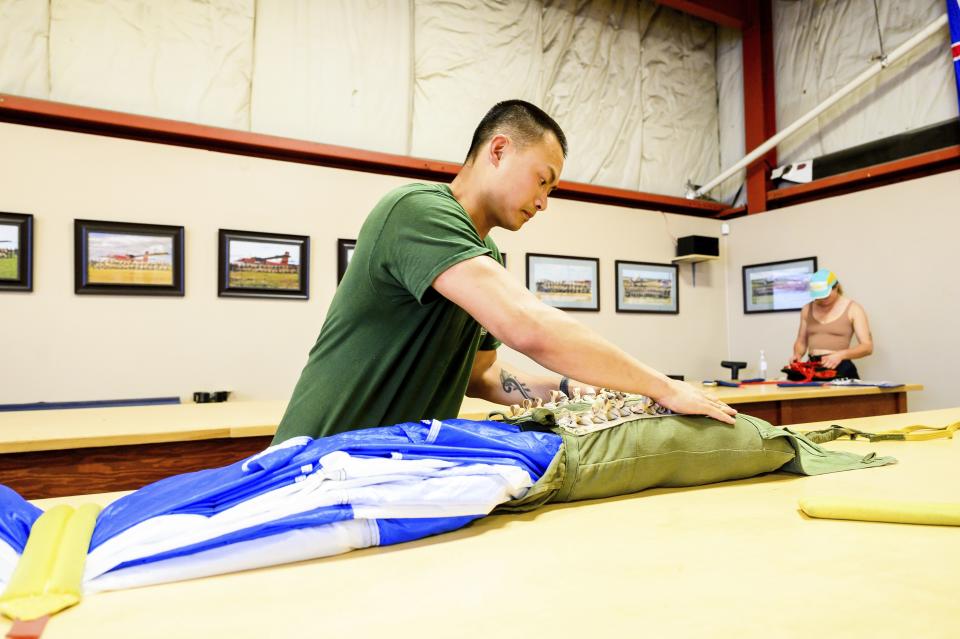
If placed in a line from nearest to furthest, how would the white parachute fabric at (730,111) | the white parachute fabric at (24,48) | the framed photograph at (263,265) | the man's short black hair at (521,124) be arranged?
the man's short black hair at (521,124) < the white parachute fabric at (24,48) < the framed photograph at (263,265) < the white parachute fabric at (730,111)

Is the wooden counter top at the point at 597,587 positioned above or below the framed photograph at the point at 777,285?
below

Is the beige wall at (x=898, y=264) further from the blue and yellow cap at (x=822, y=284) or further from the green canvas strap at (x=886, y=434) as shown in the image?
the green canvas strap at (x=886, y=434)

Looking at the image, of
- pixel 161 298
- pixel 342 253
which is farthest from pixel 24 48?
pixel 342 253

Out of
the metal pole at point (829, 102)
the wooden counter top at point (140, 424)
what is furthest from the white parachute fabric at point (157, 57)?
the metal pole at point (829, 102)

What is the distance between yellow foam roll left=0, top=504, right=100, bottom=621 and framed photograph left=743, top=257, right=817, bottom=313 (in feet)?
16.5

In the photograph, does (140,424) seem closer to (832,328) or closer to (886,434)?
(886,434)

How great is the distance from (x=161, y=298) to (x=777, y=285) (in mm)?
4519

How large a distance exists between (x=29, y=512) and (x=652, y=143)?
5.09m

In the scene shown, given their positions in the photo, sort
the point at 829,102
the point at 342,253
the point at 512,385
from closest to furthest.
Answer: the point at 512,385
the point at 342,253
the point at 829,102

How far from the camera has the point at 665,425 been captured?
3.34 feet

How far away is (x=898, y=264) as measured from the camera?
418 cm

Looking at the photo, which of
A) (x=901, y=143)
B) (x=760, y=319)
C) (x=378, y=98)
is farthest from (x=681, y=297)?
(x=378, y=98)

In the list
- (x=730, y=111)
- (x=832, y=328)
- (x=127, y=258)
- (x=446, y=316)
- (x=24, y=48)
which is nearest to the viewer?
(x=446, y=316)

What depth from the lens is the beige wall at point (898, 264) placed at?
3943 millimetres
